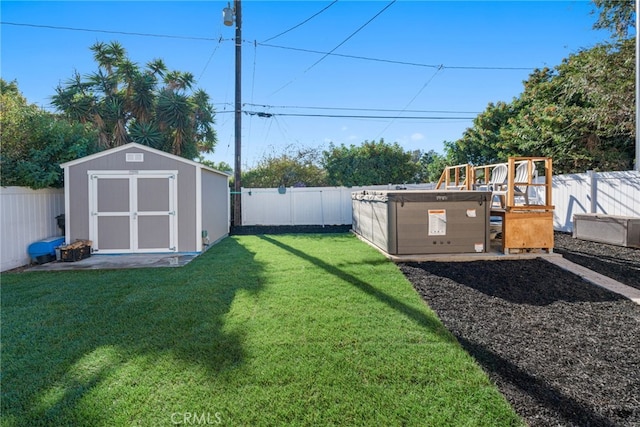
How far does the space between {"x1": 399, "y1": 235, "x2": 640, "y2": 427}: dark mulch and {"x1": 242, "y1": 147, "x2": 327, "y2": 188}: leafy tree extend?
10004 mm

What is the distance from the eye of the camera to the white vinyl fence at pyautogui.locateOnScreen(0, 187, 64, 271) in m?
5.75

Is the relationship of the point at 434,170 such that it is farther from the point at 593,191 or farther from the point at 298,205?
the point at 593,191

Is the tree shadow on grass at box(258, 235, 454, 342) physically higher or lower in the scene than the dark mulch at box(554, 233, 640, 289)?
lower

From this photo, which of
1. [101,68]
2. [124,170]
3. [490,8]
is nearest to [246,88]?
[101,68]

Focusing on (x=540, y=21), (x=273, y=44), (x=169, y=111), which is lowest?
(x=169, y=111)

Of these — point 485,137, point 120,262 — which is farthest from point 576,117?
point 120,262

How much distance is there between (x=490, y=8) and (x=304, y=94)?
7568mm

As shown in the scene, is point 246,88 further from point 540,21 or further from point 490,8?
point 540,21

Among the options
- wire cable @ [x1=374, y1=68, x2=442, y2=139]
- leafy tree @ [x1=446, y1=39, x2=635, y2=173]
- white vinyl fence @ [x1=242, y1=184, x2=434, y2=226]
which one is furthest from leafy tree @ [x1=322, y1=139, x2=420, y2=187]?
leafy tree @ [x1=446, y1=39, x2=635, y2=173]

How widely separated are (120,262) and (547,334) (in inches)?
274

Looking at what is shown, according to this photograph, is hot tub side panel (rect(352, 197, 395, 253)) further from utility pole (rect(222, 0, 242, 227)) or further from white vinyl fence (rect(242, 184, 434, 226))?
utility pole (rect(222, 0, 242, 227))

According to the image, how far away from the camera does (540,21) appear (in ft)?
31.3

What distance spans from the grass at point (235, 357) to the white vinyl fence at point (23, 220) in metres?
1.62

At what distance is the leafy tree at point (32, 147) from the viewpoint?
6145 millimetres
